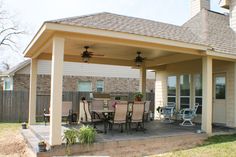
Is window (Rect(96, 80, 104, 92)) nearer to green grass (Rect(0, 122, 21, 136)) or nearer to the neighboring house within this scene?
the neighboring house

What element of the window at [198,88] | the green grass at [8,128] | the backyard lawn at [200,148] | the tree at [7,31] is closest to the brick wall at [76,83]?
the green grass at [8,128]

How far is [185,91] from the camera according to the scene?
11.8 metres

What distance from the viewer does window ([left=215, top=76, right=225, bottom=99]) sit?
10.1m

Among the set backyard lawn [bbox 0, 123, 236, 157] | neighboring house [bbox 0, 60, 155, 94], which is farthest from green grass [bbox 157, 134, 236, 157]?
neighboring house [bbox 0, 60, 155, 94]

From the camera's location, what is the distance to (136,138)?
271 inches

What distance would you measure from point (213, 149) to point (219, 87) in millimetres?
4134

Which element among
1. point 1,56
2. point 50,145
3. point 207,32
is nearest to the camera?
point 50,145

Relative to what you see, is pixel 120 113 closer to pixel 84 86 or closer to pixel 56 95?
pixel 56 95

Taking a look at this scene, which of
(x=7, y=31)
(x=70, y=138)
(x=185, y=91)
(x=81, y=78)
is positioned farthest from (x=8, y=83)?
(x=70, y=138)

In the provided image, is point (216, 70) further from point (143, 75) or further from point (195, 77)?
point (143, 75)

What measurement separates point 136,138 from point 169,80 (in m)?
6.60

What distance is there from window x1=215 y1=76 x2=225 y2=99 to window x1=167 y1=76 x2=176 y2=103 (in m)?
2.47

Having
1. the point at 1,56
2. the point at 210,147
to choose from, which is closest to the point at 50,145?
the point at 210,147

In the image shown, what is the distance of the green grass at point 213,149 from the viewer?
6.39 metres
